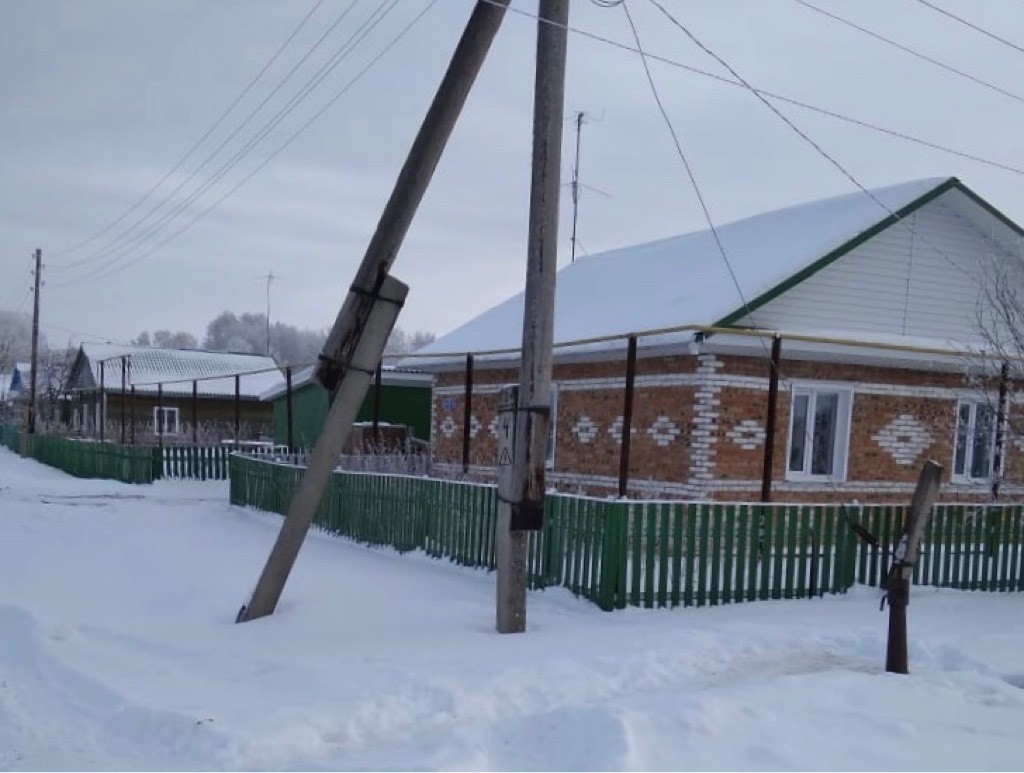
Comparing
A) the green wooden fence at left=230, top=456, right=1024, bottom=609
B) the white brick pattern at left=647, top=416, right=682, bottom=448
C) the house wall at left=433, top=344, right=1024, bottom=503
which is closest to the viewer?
the green wooden fence at left=230, top=456, right=1024, bottom=609

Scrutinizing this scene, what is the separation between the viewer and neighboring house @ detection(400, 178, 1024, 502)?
1264 centimetres

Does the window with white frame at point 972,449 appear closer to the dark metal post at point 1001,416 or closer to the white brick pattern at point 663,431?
the dark metal post at point 1001,416

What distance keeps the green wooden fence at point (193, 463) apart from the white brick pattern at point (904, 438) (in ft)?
52.7

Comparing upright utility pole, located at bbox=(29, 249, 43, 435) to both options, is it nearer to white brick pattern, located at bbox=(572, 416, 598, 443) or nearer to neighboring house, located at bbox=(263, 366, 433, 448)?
neighboring house, located at bbox=(263, 366, 433, 448)

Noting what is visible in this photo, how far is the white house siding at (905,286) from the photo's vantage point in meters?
13.1

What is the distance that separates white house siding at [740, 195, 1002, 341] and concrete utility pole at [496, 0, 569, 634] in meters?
6.12

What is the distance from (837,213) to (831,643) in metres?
9.01

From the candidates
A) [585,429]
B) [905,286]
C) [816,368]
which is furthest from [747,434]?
[905,286]

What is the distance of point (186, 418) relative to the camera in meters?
43.5

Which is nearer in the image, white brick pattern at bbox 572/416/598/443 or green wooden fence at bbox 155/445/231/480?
white brick pattern at bbox 572/416/598/443

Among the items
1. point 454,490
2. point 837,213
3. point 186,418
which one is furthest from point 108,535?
point 186,418

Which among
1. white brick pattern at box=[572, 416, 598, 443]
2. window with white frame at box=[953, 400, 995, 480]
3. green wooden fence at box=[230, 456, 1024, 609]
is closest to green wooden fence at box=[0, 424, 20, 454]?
white brick pattern at box=[572, 416, 598, 443]

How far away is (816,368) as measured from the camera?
13.2 meters

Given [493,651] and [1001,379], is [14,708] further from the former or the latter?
[1001,379]
